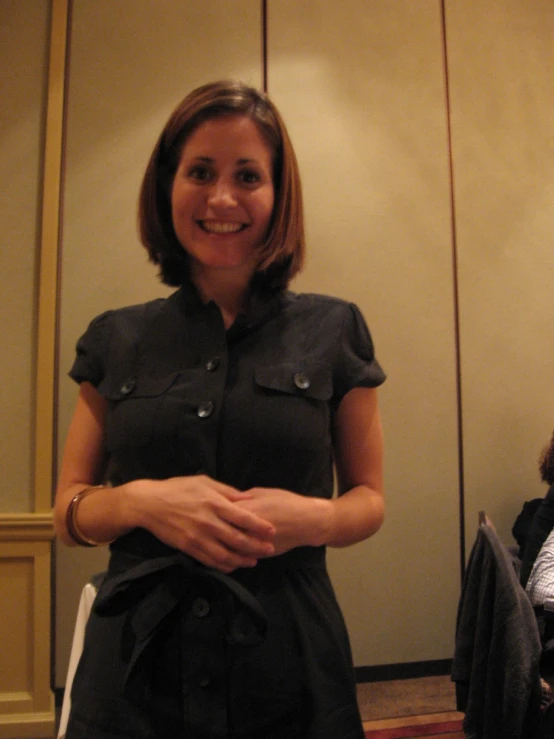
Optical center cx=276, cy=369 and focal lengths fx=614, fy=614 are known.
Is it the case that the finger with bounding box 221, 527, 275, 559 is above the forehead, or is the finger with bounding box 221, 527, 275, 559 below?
below

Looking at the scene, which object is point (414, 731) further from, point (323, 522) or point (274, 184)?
point (274, 184)

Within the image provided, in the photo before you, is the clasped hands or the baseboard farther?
the baseboard

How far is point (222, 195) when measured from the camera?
84 centimetres

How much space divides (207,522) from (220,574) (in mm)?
77

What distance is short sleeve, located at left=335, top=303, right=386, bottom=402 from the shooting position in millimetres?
873

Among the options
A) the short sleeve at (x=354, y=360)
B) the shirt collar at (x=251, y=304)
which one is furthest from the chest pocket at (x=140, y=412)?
the short sleeve at (x=354, y=360)

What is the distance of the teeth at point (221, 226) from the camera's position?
868mm

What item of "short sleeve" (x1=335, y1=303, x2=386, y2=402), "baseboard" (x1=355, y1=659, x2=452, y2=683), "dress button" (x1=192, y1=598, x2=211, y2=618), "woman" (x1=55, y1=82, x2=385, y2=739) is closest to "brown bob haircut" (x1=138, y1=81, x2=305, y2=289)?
"woman" (x1=55, y1=82, x2=385, y2=739)

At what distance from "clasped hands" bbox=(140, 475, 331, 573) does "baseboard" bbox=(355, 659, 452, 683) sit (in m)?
2.28

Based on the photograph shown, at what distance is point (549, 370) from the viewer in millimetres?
3062

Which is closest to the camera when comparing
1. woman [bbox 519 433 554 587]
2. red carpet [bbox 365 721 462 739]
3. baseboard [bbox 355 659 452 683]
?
woman [bbox 519 433 554 587]

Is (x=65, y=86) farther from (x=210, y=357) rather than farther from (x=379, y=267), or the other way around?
(x=210, y=357)

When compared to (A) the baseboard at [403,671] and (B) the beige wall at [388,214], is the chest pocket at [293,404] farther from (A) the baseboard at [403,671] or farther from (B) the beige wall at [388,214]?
Result: (A) the baseboard at [403,671]

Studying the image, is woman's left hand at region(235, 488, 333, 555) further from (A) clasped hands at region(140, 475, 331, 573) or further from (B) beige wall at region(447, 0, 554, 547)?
(B) beige wall at region(447, 0, 554, 547)
